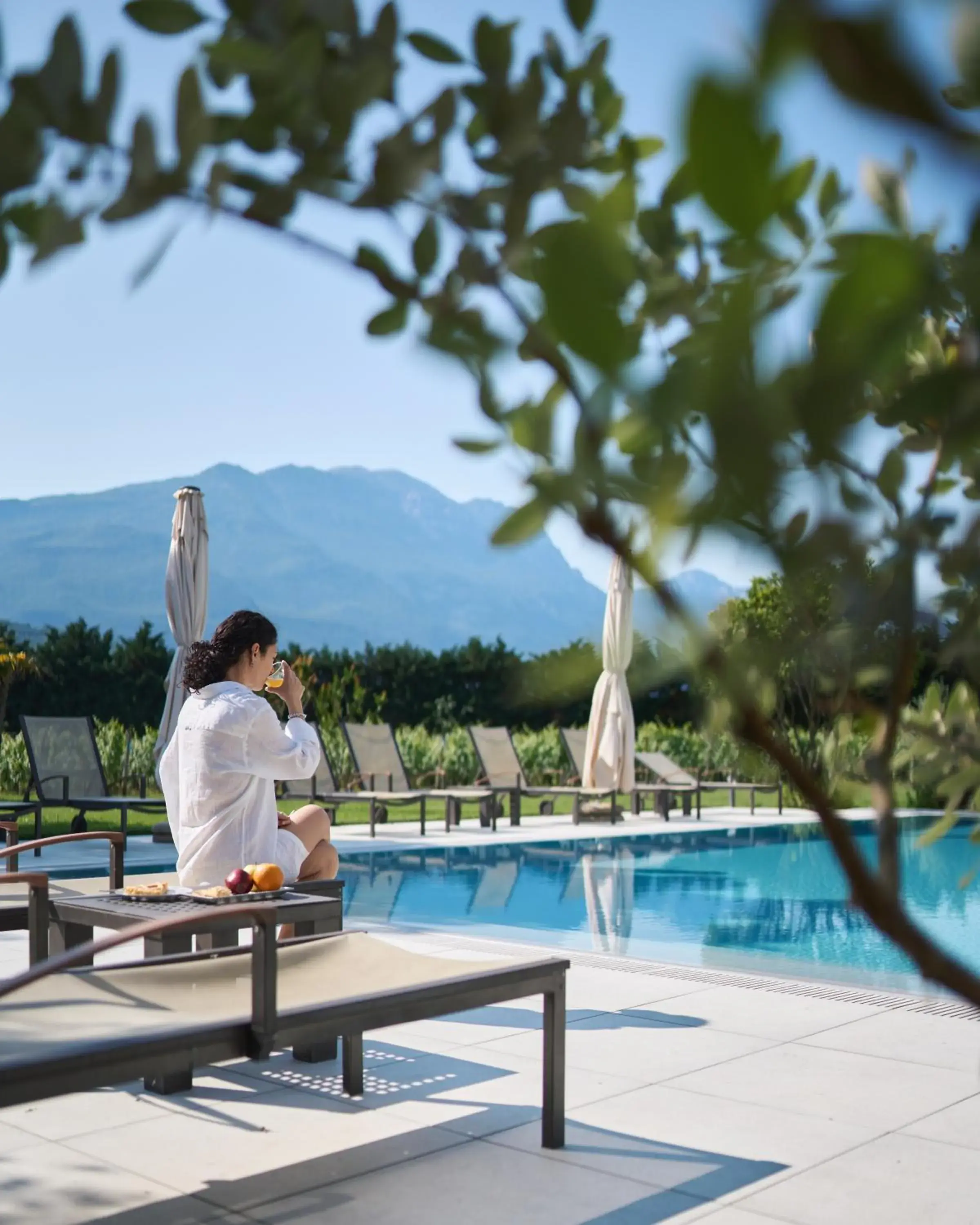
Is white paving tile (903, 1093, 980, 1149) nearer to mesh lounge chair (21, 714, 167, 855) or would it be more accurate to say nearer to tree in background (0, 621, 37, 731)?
mesh lounge chair (21, 714, 167, 855)

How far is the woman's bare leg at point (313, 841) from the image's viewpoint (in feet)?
17.6

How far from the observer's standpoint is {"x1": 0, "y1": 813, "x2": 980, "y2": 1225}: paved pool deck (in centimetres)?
320

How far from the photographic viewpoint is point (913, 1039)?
16.2 feet

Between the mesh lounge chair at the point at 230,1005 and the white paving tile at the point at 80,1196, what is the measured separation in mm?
271

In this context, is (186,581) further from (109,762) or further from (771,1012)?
(771,1012)

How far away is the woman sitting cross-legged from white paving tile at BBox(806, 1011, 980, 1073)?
2128 mm

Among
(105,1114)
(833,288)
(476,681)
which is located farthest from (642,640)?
(476,681)

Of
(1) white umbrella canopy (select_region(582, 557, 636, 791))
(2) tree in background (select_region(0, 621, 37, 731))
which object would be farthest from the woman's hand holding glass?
(2) tree in background (select_region(0, 621, 37, 731))

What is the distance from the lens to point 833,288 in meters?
0.41

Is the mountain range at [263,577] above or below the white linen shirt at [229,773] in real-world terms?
above

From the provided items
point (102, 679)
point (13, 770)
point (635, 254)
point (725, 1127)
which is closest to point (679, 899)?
point (725, 1127)

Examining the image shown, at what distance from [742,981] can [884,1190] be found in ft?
9.08

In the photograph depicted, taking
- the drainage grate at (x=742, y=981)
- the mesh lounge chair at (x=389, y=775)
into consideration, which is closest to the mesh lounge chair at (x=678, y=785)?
the mesh lounge chair at (x=389, y=775)

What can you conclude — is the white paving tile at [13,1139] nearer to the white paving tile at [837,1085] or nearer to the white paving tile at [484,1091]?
the white paving tile at [484,1091]
